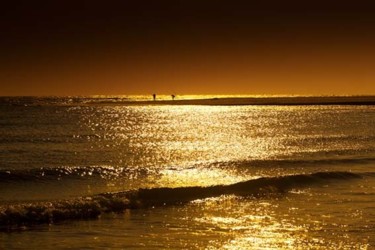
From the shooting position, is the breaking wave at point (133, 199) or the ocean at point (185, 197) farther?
the breaking wave at point (133, 199)

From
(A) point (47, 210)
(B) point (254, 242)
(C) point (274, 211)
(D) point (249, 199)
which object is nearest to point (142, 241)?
(B) point (254, 242)

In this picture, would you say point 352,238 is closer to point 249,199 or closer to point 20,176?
point 249,199

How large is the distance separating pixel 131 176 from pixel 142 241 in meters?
13.8

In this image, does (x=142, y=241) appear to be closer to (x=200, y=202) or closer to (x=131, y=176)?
(x=200, y=202)

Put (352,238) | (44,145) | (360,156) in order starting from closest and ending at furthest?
(352,238), (360,156), (44,145)

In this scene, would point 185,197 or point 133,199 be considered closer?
point 133,199

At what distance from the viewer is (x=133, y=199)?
80.0ft

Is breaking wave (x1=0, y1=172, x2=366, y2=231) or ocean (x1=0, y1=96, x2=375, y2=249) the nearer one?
ocean (x1=0, y1=96, x2=375, y2=249)

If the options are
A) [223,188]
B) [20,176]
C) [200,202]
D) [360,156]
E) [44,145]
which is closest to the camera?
[200,202]

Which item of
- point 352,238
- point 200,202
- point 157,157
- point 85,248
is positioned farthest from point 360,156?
point 85,248

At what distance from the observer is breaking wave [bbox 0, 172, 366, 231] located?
822 inches

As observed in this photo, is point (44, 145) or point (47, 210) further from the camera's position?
point (44, 145)

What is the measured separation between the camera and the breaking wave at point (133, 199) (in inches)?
822

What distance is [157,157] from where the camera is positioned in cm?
4153
